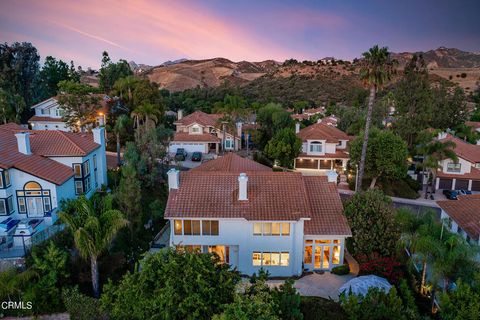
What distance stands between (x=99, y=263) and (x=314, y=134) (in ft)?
119

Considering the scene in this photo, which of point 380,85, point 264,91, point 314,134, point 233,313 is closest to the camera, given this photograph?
point 233,313

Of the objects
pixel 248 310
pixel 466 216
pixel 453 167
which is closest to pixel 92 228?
pixel 248 310

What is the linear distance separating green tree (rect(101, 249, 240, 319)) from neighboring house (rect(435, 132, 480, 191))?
3951 centimetres

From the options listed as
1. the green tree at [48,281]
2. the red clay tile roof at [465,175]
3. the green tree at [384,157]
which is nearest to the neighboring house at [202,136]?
the green tree at [384,157]

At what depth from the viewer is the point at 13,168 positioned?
24.7 metres

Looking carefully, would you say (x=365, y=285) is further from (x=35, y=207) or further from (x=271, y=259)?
A: (x=35, y=207)

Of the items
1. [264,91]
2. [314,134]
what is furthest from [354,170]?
[264,91]

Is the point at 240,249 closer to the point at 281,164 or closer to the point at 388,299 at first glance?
the point at 388,299

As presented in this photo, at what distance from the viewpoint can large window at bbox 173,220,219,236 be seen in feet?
78.3

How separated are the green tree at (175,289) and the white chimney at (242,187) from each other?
384 inches

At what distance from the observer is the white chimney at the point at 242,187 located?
2419 centimetres

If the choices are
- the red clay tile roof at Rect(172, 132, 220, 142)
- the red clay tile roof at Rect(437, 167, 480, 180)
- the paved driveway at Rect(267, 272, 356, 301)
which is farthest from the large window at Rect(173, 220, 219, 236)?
the red clay tile roof at Rect(172, 132, 220, 142)

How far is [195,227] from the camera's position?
2397 cm

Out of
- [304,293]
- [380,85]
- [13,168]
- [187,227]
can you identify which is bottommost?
[304,293]
